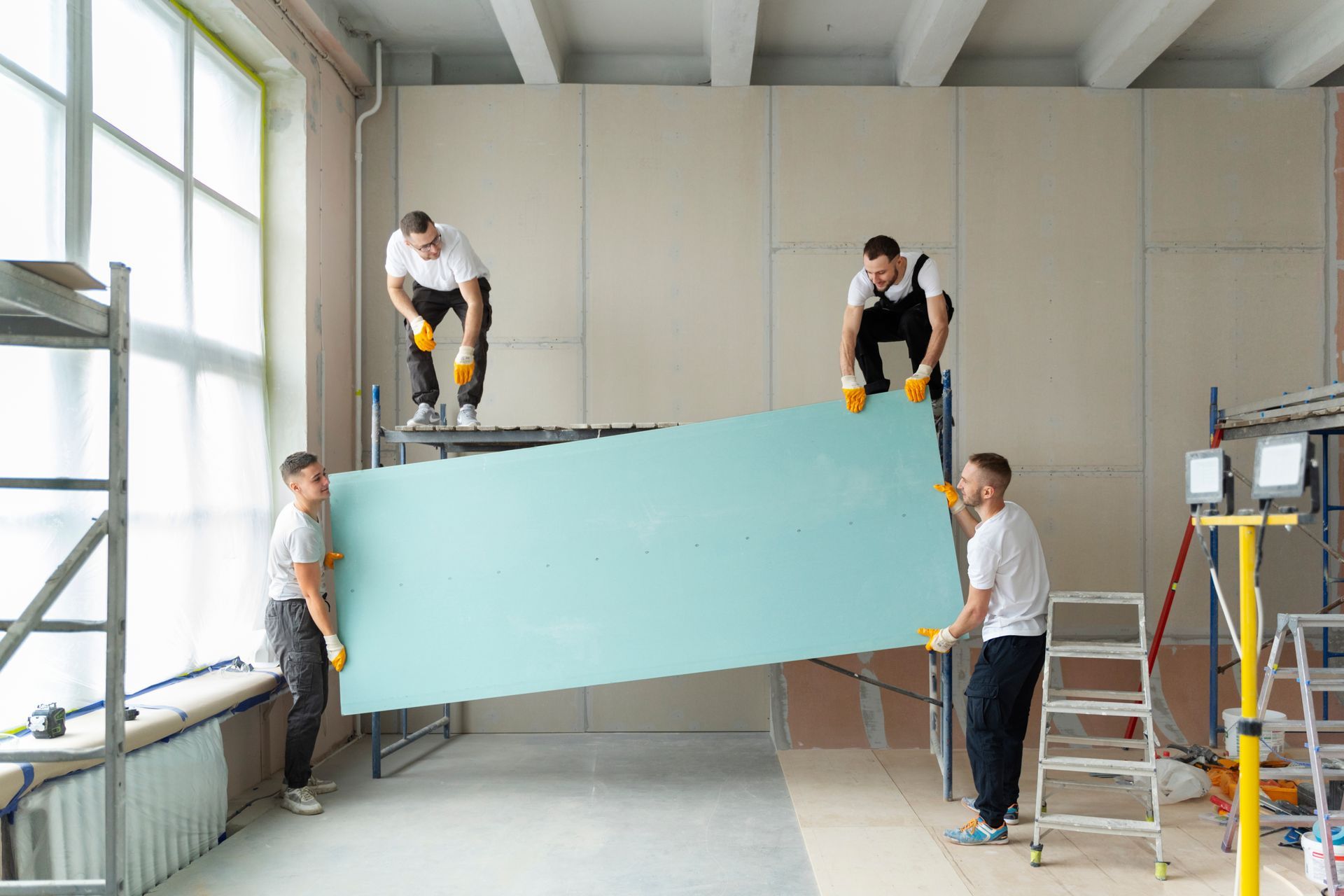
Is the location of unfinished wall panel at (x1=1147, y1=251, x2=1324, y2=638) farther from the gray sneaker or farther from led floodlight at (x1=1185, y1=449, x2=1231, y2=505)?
the gray sneaker

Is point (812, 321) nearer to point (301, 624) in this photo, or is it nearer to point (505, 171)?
point (505, 171)

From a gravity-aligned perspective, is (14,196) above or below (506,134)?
below

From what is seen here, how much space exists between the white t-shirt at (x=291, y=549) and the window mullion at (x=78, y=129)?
1.25 metres

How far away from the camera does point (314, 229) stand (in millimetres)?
4652

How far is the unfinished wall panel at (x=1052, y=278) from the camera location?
5.17 meters

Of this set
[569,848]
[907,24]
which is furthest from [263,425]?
[907,24]

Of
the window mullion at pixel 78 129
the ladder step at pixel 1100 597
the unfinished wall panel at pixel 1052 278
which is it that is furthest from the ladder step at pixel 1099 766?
the window mullion at pixel 78 129

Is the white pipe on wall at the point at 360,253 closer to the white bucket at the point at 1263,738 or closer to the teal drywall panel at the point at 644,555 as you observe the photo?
the teal drywall panel at the point at 644,555

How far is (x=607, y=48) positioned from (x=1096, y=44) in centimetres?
278

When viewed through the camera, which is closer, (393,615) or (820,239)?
(393,615)

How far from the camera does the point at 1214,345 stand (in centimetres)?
517

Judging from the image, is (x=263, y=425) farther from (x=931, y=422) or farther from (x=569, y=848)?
(x=931, y=422)

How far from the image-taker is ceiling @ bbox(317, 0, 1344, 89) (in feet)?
15.4

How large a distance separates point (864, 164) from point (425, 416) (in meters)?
2.89
